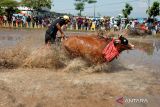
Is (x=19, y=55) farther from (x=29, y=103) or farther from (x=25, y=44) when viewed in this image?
(x=29, y=103)

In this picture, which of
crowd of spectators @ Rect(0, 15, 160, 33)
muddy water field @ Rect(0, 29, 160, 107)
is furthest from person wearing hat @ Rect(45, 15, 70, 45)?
crowd of spectators @ Rect(0, 15, 160, 33)

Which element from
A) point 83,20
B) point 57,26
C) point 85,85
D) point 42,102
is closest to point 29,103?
point 42,102

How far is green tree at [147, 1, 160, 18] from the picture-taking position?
42031 mm

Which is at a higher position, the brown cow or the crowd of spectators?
the brown cow

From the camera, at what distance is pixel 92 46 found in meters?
11.5

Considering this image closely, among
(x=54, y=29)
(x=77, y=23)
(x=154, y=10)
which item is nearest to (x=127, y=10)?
(x=154, y=10)

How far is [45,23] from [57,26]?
27324 mm

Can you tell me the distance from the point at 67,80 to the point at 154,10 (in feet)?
109

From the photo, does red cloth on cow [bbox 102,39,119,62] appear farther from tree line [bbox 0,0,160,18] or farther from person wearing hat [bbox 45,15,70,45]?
tree line [bbox 0,0,160,18]

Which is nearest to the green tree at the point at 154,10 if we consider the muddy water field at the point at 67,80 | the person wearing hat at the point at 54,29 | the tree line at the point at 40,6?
the tree line at the point at 40,6

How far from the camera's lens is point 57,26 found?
1273cm

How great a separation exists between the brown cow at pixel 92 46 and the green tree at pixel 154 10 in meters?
31.0

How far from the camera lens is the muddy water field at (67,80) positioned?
787cm

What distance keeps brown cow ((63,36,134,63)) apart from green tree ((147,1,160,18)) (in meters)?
31.0
